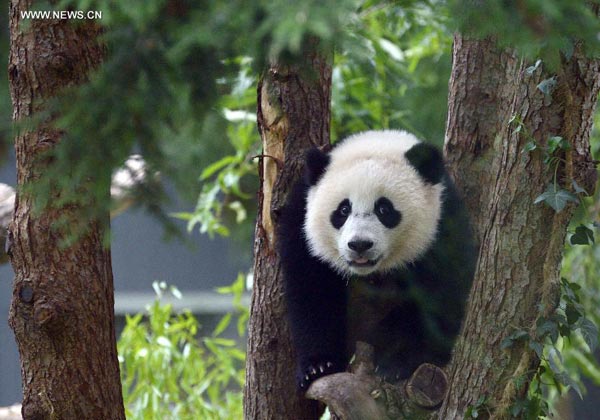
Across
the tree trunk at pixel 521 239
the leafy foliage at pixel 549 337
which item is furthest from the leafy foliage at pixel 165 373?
the leafy foliage at pixel 549 337

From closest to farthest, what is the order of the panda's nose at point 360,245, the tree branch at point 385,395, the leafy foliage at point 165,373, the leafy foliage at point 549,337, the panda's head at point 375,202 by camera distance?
the leafy foliage at point 549,337
the tree branch at point 385,395
the panda's nose at point 360,245
the panda's head at point 375,202
the leafy foliage at point 165,373

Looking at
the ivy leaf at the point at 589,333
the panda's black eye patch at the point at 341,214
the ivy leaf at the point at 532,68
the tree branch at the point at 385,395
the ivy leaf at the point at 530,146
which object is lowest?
the tree branch at the point at 385,395

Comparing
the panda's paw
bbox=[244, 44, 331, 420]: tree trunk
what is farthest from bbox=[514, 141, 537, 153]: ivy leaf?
the panda's paw

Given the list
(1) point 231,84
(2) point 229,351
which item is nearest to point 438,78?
(2) point 229,351

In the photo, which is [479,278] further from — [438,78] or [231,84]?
[438,78]

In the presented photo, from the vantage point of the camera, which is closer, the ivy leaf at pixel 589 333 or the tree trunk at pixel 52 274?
the ivy leaf at pixel 589 333

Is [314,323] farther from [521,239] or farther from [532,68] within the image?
[532,68]

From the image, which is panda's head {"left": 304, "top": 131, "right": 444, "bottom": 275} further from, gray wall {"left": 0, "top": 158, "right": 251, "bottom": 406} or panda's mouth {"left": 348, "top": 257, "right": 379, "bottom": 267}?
gray wall {"left": 0, "top": 158, "right": 251, "bottom": 406}

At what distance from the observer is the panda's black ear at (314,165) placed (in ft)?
9.27

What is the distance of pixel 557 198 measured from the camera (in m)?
2.04

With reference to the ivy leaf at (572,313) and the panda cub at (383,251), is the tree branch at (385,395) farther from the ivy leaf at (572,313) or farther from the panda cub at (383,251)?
the ivy leaf at (572,313)

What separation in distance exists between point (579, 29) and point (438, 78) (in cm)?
444

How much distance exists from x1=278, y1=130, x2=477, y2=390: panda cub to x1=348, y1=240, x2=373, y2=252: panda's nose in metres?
0.02

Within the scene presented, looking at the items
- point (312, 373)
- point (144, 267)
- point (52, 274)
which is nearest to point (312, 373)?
point (312, 373)
